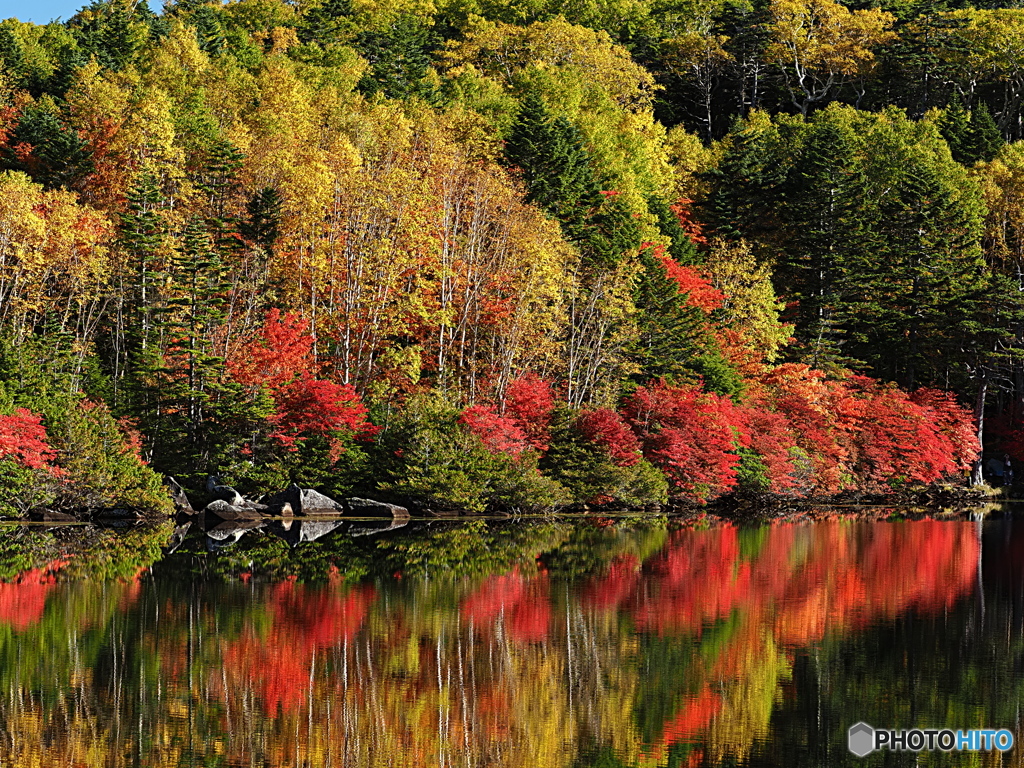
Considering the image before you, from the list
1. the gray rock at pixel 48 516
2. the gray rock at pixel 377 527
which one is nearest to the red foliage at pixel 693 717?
the gray rock at pixel 377 527

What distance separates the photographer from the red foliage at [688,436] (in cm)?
4262

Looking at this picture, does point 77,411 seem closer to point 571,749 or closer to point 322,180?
point 322,180

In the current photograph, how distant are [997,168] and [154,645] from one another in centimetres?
5633

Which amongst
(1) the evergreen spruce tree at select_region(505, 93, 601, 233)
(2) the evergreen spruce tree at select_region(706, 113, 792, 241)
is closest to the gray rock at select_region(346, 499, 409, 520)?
(1) the evergreen spruce tree at select_region(505, 93, 601, 233)

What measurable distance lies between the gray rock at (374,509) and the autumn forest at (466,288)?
71cm

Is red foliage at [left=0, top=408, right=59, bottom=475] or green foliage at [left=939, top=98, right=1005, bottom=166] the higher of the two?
green foliage at [left=939, top=98, right=1005, bottom=166]

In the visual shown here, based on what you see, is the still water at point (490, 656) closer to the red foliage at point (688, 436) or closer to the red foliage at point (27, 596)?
the red foliage at point (27, 596)

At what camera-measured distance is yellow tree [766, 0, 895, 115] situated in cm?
8394

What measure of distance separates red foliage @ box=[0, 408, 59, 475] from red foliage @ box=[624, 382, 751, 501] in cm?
1893

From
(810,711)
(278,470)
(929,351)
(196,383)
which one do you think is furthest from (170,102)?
(810,711)

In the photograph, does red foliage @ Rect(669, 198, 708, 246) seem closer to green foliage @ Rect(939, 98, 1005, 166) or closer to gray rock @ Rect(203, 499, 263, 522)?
green foliage @ Rect(939, 98, 1005, 166)

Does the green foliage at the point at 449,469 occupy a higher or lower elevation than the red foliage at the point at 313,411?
lower

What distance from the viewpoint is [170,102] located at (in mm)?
45781

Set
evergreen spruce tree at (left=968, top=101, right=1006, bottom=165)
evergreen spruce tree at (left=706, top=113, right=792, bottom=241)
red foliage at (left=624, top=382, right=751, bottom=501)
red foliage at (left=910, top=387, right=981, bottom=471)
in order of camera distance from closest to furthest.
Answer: red foliage at (left=624, top=382, right=751, bottom=501) → red foliage at (left=910, top=387, right=981, bottom=471) → evergreen spruce tree at (left=706, top=113, right=792, bottom=241) → evergreen spruce tree at (left=968, top=101, right=1006, bottom=165)
